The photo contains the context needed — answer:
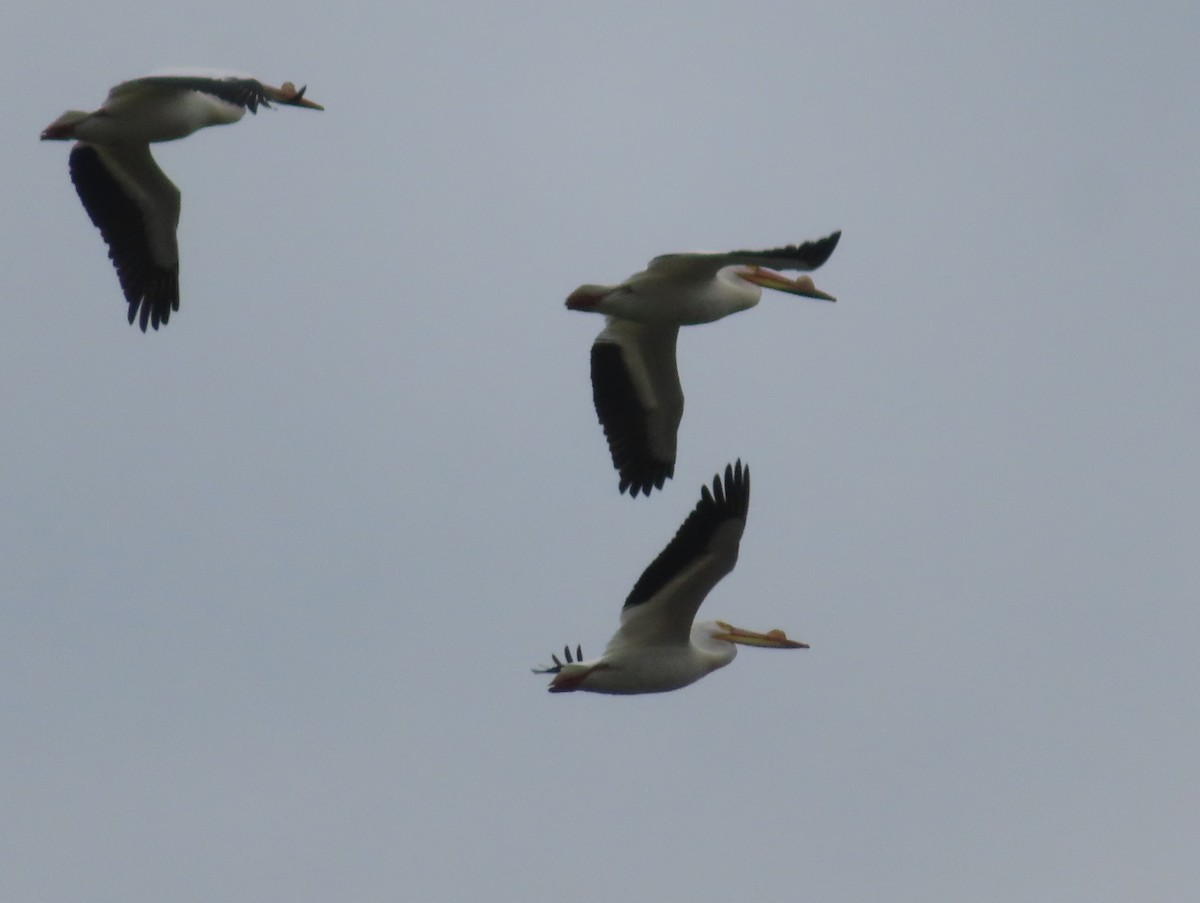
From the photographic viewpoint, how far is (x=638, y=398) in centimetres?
1305

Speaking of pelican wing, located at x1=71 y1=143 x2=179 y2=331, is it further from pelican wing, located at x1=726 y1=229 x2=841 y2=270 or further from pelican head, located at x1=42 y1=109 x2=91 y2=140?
pelican wing, located at x1=726 y1=229 x2=841 y2=270

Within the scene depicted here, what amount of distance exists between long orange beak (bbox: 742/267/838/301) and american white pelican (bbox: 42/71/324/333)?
3081 mm

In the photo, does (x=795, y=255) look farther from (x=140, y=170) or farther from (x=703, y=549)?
(x=140, y=170)

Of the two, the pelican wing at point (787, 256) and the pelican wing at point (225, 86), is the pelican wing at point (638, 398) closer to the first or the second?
the pelican wing at point (787, 256)

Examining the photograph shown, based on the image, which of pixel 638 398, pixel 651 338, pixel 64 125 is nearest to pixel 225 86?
pixel 64 125

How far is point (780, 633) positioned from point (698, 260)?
7.79 ft

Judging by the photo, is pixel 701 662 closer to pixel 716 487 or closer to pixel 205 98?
pixel 716 487

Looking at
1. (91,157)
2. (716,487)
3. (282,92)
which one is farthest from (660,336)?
(91,157)

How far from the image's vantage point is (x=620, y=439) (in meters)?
13.0

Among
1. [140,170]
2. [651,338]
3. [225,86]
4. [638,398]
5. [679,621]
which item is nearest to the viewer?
[225,86]

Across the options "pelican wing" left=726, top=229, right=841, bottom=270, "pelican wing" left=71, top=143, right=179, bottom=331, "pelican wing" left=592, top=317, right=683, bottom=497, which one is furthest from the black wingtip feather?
"pelican wing" left=71, top=143, right=179, bottom=331

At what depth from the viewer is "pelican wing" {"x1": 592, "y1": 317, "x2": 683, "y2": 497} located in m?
12.9

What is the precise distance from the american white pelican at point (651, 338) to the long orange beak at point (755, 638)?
1.58 metres

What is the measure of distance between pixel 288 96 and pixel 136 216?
49.5 inches
